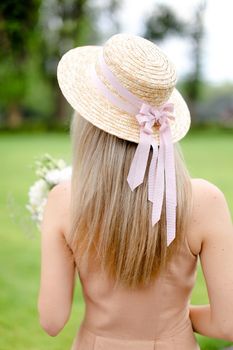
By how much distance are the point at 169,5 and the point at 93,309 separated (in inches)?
906

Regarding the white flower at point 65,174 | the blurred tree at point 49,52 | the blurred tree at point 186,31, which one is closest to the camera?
the white flower at point 65,174

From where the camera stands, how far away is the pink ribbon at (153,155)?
130 cm

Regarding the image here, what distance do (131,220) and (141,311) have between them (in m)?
0.22

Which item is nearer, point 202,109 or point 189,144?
point 189,144

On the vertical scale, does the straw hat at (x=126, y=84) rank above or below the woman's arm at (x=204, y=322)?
above

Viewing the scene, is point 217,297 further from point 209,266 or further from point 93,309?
point 93,309

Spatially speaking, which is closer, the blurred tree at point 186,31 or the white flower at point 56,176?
the white flower at point 56,176

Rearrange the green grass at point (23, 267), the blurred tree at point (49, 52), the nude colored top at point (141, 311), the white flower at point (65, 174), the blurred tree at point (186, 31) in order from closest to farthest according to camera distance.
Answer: the nude colored top at point (141, 311)
the white flower at point (65, 174)
the green grass at point (23, 267)
the blurred tree at point (49, 52)
the blurred tree at point (186, 31)

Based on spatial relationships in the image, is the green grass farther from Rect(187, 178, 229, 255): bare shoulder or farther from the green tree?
the green tree

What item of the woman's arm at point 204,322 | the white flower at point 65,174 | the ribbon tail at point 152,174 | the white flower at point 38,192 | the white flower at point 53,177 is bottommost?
the white flower at point 38,192

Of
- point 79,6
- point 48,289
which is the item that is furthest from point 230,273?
point 79,6

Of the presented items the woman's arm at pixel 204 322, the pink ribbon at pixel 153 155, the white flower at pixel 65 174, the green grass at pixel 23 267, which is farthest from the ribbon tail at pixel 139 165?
the green grass at pixel 23 267

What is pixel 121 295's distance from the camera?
140 cm

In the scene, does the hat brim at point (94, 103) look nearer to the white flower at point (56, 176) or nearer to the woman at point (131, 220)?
the woman at point (131, 220)
